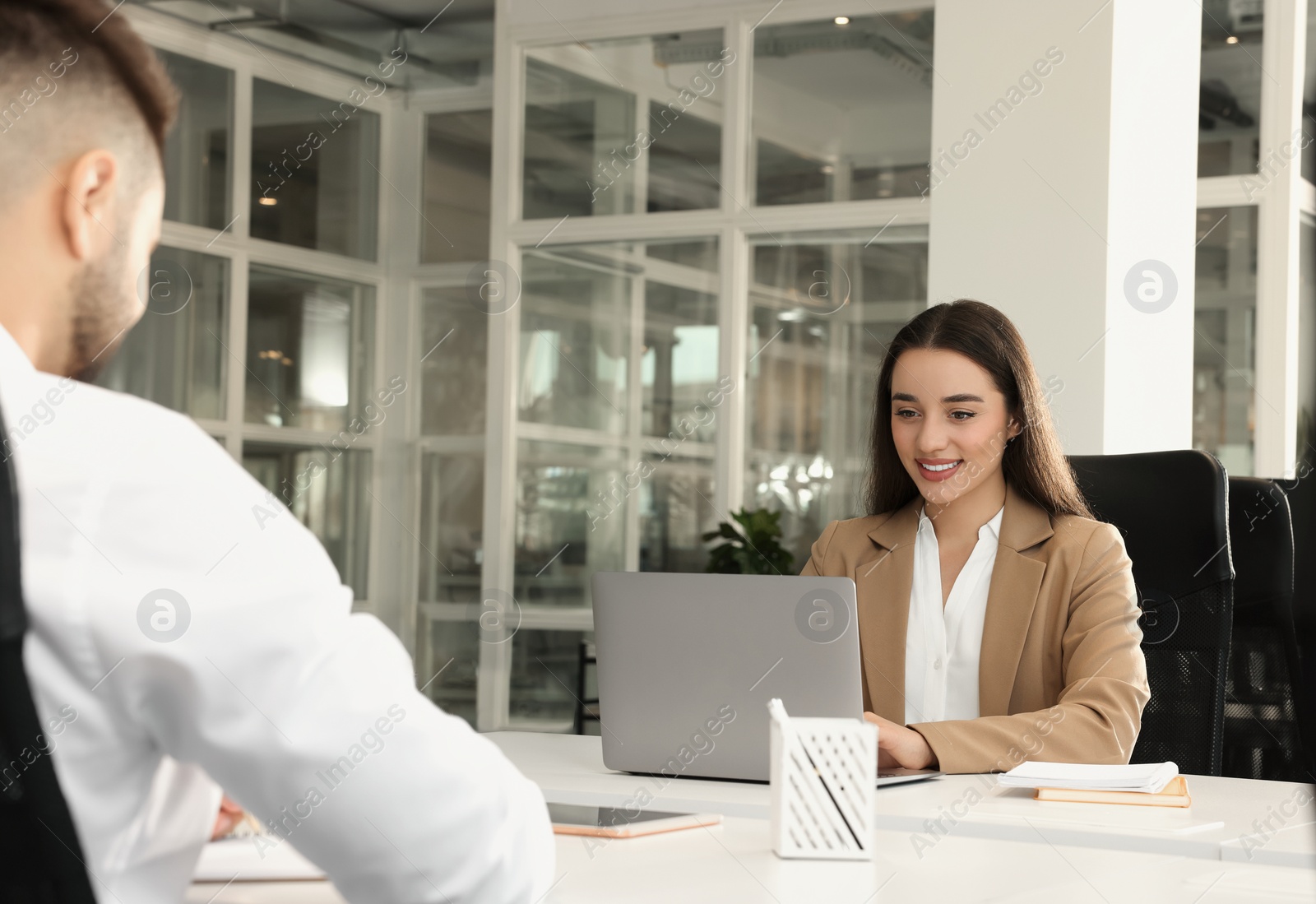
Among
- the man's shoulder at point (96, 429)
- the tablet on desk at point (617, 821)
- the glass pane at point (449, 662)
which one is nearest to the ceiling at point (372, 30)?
the glass pane at point (449, 662)

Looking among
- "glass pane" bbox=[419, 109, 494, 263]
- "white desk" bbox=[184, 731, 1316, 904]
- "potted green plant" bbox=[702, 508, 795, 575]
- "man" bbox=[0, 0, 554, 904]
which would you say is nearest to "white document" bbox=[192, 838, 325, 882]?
"white desk" bbox=[184, 731, 1316, 904]

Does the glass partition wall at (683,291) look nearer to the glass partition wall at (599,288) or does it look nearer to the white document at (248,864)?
the glass partition wall at (599,288)

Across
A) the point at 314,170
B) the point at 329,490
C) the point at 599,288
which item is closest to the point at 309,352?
the point at 329,490

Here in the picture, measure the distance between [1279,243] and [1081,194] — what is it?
190 cm

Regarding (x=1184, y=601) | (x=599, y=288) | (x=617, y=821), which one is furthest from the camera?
(x=599, y=288)

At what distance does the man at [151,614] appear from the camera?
25.7 inches

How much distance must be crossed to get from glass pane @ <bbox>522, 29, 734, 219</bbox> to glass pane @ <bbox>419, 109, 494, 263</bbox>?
97cm

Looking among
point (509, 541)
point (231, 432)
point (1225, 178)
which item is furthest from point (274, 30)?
point (1225, 178)

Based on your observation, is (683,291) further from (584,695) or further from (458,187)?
(584,695)

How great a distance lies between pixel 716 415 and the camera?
6047mm

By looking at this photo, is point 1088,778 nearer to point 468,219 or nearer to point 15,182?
point 15,182

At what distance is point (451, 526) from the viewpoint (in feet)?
23.2

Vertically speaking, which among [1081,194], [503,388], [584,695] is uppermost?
[1081,194]

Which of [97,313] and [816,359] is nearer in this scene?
[97,313]
